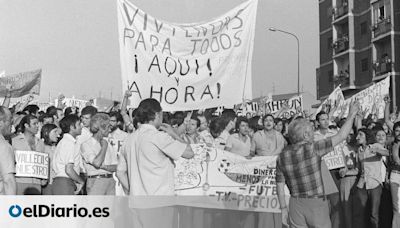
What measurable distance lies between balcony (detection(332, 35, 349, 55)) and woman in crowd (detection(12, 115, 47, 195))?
49454mm

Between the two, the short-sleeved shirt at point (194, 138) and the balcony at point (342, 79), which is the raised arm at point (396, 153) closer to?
the short-sleeved shirt at point (194, 138)

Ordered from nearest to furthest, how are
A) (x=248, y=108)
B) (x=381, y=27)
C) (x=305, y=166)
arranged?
1. (x=305, y=166)
2. (x=248, y=108)
3. (x=381, y=27)

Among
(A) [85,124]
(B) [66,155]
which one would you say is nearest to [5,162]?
(B) [66,155]

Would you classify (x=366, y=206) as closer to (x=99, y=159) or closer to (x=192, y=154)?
(x=99, y=159)

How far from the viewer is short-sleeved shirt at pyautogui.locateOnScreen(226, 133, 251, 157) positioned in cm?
1056

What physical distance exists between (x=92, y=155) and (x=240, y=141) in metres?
2.57

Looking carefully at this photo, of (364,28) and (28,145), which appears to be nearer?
(28,145)

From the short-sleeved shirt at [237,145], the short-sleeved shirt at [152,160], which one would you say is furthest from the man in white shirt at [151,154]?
the short-sleeved shirt at [237,145]

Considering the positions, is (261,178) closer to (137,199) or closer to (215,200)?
(215,200)

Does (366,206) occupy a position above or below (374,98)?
below

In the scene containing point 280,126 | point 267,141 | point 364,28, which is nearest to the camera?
point 267,141

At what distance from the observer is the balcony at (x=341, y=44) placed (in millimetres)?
57031

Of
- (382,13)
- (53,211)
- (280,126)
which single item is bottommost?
(53,211)

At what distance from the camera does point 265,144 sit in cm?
1065
